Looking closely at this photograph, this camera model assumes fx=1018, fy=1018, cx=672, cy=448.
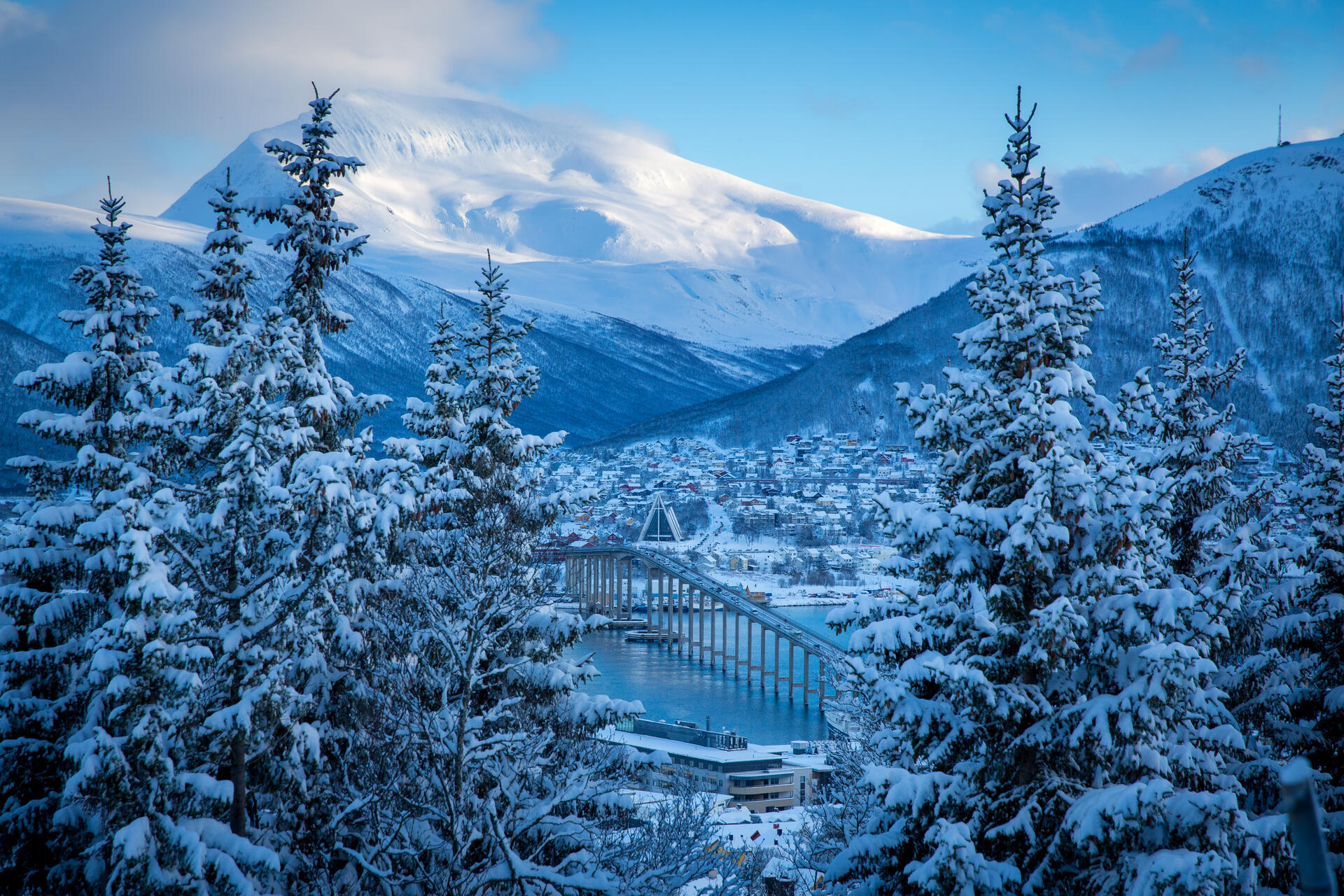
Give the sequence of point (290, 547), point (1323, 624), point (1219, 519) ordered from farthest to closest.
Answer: point (1219, 519) < point (1323, 624) < point (290, 547)

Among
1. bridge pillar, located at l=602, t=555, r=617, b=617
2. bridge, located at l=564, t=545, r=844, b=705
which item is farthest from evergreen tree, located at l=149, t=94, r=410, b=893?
bridge pillar, located at l=602, t=555, r=617, b=617

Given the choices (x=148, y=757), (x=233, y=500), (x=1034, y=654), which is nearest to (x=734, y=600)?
(x=233, y=500)

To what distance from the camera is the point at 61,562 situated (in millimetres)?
13484

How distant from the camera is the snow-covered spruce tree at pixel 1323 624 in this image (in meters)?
13.4

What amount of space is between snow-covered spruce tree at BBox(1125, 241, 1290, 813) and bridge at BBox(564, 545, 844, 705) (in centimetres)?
4868

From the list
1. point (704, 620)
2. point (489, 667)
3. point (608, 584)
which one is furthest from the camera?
point (608, 584)

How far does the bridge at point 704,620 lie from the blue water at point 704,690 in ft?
2.64

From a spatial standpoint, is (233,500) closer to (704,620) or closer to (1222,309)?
(704,620)

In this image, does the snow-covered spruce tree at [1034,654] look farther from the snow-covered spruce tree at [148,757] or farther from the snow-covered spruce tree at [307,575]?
the snow-covered spruce tree at [148,757]

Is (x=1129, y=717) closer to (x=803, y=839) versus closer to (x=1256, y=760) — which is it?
(x=1256, y=760)

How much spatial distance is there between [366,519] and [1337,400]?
13629 mm

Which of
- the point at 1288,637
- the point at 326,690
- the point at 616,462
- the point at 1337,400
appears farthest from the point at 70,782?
the point at 616,462

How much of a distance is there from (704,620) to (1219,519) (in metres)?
83.9

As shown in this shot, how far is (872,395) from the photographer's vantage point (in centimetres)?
19862
